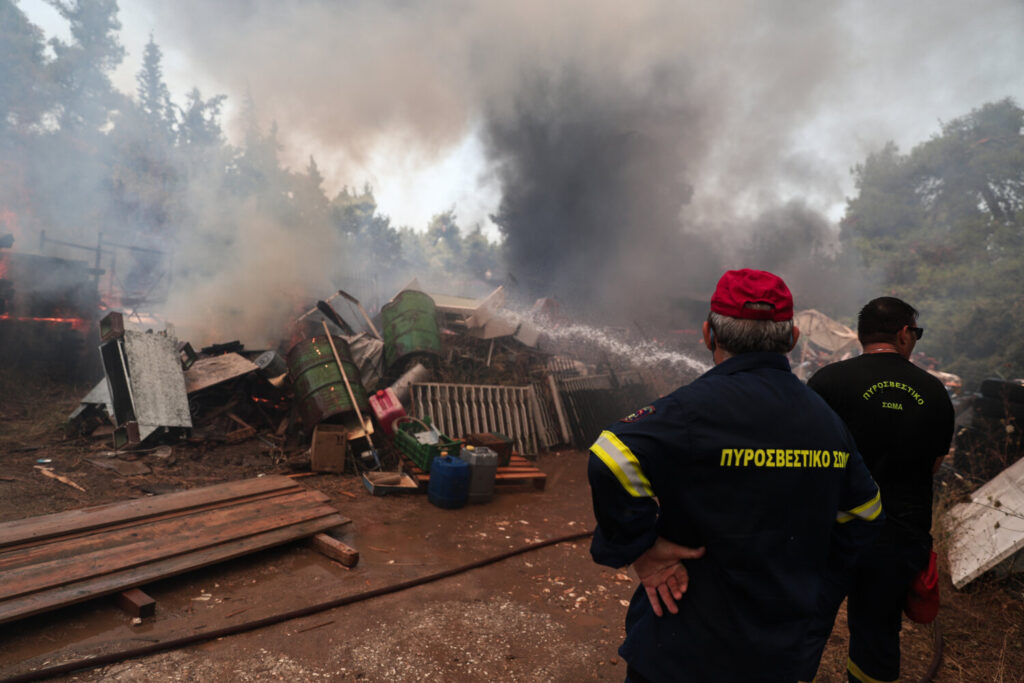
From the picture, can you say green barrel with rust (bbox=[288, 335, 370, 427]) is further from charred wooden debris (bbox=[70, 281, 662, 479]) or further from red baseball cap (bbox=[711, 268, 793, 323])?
red baseball cap (bbox=[711, 268, 793, 323])

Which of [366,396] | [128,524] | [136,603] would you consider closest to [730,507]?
[136,603]

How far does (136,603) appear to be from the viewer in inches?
126

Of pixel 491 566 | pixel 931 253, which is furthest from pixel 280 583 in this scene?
pixel 931 253

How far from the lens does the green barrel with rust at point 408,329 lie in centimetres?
895

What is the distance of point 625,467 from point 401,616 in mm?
2978

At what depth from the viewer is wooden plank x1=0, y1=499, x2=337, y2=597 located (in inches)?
124

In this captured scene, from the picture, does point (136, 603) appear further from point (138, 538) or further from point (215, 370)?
point (215, 370)

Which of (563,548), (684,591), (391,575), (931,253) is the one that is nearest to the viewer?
(684,591)

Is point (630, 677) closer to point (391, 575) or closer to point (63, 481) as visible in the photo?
point (391, 575)

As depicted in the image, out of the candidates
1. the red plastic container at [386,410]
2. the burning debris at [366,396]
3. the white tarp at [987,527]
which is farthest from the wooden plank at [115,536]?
the white tarp at [987,527]

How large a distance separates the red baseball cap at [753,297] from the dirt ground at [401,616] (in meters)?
2.69

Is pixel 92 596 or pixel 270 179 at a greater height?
pixel 270 179

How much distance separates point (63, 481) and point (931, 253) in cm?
2689

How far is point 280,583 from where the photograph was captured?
12.7 ft
